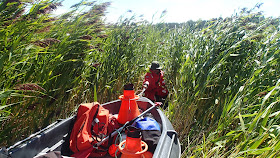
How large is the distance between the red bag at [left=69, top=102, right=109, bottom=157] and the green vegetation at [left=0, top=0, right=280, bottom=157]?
466 mm

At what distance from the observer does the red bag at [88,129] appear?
187cm

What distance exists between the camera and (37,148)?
173 centimetres

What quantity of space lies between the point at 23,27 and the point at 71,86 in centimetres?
103

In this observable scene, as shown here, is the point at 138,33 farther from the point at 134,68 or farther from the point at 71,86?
the point at 71,86

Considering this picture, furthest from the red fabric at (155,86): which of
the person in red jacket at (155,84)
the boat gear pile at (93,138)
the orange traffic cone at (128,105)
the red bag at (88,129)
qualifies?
the red bag at (88,129)

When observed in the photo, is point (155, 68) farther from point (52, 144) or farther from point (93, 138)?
point (52, 144)

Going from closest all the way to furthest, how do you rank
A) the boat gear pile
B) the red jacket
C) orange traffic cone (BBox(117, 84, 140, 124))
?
the boat gear pile → orange traffic cone (BBox(117, 84, 140, 124)) → the red jacket

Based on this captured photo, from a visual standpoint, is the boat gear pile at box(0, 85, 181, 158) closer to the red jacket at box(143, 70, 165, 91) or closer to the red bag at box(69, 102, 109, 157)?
the red bag at box(69, 102, 109, 157)

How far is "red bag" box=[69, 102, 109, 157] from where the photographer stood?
1.87 m

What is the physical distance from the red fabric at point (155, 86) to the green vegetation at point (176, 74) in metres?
0.61

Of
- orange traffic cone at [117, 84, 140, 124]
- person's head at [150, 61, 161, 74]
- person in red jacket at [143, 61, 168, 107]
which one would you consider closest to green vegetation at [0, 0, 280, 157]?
person's head at [150, 61, 161, 74]

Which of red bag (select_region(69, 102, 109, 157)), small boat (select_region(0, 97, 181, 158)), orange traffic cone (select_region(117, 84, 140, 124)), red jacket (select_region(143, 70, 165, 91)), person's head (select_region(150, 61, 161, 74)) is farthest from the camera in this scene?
red jacket (select_region(143, 70, 165, 91))

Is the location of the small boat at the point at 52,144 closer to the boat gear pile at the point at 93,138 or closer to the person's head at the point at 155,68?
the boat gear pile at the point at 93,138

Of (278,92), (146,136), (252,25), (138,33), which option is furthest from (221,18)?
(146,136)
